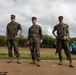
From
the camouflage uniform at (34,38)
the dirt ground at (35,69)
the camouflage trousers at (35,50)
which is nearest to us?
the dirt ground at (35,69)

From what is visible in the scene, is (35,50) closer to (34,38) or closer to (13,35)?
(34,38)

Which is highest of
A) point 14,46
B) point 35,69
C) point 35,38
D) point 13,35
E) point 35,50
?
point 13,35

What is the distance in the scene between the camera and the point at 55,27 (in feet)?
38.6

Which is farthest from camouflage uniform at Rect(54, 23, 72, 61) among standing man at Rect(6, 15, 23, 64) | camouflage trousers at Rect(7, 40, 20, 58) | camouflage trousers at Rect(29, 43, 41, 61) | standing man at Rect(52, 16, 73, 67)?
camouflage trousers at Rect(7, 40, 20, 58)

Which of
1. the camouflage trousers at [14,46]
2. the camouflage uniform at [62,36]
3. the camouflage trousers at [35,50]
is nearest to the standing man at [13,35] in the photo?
the camouflage trousers at [14,46]

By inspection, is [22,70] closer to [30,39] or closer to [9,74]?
[9,74]

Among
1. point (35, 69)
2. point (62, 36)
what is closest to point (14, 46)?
point (35, 69)

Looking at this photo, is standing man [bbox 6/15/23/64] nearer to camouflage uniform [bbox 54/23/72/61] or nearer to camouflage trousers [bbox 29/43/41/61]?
camouflage trousers [bbox 29/43/41/61]

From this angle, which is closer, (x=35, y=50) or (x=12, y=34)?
(x=35, y=50)

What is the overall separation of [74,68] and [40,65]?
134 cm

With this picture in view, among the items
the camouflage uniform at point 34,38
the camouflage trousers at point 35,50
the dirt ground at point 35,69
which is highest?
the camouflage uniform at point 34,38

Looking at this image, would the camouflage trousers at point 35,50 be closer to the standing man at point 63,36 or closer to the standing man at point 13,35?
the standing man at point 13,35

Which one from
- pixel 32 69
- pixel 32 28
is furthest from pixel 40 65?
pixel 32 28

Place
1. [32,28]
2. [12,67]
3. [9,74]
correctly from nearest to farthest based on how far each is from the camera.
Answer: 1. [9,74]
2. [12,67]
3. [32,28]
